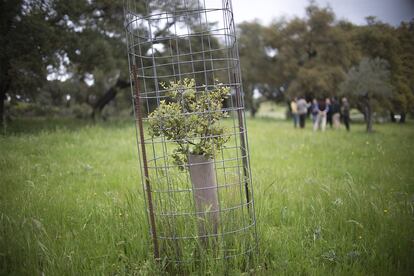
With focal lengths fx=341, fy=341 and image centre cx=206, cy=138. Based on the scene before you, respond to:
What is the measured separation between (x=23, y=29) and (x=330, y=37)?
99.3 ft

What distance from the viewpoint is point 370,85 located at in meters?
16.8

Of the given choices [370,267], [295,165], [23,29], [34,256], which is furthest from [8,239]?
[23,29]

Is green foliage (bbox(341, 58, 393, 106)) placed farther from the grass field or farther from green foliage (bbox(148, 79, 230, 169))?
green foliage (bbox(148, 79, 230, 169))

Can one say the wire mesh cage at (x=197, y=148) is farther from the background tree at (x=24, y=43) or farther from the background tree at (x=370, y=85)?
the background tree at (x=370, y=85)

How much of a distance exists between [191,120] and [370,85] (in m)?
16.1

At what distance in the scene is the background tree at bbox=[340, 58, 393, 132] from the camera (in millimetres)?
15148

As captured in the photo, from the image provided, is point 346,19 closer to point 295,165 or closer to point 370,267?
point 295,165

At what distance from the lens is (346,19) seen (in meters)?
36.5

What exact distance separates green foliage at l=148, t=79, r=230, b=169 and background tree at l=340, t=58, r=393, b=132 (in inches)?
530

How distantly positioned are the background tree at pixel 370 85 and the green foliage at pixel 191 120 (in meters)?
13.5

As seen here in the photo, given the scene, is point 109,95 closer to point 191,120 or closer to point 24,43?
point 24,43

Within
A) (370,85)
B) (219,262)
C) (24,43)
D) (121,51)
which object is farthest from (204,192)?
(121,51)

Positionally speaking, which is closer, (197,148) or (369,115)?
(197,148)

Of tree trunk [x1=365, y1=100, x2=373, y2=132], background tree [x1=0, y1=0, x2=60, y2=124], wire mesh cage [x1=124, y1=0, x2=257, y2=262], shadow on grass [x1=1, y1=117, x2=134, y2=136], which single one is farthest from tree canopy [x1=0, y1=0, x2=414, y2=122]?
tree trunk [x1=365, y1=100, x2=373, y2=132]
